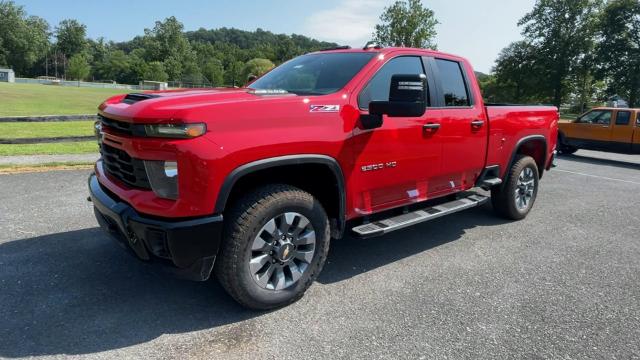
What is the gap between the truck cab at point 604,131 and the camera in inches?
529

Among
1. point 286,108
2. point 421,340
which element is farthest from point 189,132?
point 421,340

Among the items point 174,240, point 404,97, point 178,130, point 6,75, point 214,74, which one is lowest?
point 174,240

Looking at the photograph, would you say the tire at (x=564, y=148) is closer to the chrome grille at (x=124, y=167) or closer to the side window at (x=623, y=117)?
the side window at (x=623, y=117)

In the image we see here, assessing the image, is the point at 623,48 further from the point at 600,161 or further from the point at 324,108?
the point at 324,108

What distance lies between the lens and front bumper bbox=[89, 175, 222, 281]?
8.97 ft

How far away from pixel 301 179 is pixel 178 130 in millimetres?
1162

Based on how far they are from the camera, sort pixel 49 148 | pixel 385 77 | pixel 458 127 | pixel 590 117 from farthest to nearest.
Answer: pixel 590 117 → pixel 49 148 → pixel 458 127 → pixel 385 77

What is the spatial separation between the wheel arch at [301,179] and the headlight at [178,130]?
346 millimetres

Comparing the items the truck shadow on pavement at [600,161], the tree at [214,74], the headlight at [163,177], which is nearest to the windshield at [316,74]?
the headlight at [163,177]

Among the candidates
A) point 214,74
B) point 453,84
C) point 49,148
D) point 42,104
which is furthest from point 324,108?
point 214,74

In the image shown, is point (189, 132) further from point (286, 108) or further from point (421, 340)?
point (421, 340)

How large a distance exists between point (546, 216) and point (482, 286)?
2.98 meters

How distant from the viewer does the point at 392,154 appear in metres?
3.80

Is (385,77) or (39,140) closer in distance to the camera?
(385,77)
